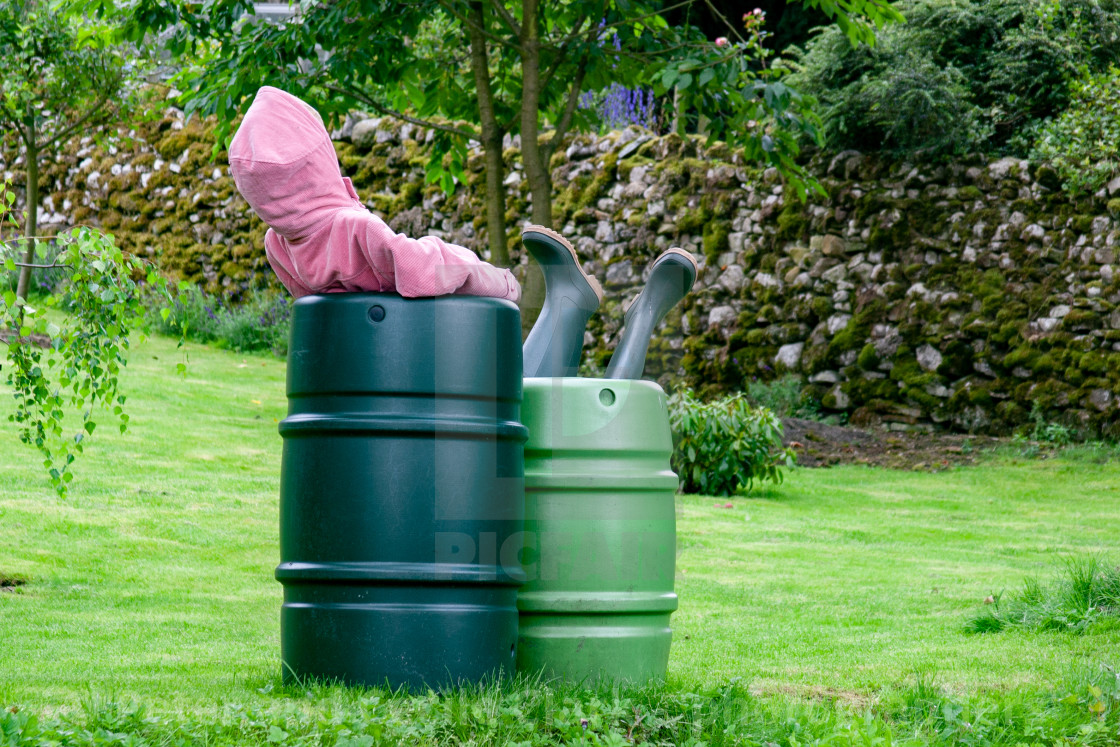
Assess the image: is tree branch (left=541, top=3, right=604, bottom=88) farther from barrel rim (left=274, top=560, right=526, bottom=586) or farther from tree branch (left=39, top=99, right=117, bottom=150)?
tree branch (left=39, top=99, right=117, bottom=150)

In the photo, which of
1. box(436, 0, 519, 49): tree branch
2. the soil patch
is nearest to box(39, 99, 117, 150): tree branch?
box(436, 0, 519, 49): tree branch

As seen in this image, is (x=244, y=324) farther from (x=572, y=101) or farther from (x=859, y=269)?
(x=572, y=101)

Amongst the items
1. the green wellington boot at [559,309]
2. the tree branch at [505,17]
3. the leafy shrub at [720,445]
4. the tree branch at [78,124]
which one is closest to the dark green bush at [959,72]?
the leafy shrub at [720,445]

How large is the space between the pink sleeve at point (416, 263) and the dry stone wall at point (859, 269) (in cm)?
571

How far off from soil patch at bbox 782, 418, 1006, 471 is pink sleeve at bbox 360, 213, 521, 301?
20.3 ft

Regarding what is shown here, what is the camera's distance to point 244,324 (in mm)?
11656

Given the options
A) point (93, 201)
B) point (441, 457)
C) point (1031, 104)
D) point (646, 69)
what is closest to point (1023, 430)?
point (1031, 104)

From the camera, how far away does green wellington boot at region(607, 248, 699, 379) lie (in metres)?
3.02

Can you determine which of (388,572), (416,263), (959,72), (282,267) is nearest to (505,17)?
(282,267)

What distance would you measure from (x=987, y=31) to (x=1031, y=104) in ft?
Answer: 2.85

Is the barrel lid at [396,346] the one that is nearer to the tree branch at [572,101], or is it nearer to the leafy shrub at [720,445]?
the tree branch at [572,101]

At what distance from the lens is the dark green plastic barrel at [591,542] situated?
2.74 m

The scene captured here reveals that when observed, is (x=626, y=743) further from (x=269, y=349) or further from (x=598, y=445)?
(x=269, y=349)

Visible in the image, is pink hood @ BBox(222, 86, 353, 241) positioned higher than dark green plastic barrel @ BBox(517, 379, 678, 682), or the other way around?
pink hood @ BBox(222, 86, 353, 241)
